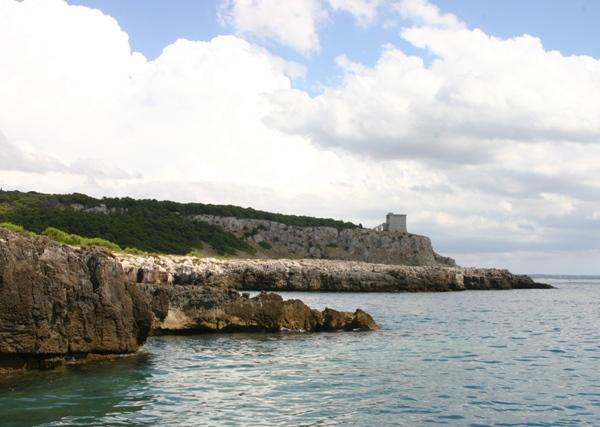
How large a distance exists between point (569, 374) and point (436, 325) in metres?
18.0

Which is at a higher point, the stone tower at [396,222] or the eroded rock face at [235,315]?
the stone tower at [396,222]

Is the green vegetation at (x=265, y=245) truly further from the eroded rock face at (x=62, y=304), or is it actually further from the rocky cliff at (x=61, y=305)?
the eroded rock face at (x=62, y=304)

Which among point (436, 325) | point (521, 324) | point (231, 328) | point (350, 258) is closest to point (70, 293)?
point (231, 328)

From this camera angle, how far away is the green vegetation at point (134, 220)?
131m

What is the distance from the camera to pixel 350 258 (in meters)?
172

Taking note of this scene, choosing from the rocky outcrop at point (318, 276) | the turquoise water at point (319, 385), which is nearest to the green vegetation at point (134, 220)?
the rocky outcrop at point (318, 276)

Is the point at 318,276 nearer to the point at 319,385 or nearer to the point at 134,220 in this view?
the point at 319,385

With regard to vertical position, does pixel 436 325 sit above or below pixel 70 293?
below

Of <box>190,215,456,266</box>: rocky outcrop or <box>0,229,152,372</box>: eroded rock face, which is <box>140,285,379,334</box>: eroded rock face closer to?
<box>0,229,152,372</box>: eroded rock face

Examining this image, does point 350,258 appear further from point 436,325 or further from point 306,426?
point 306,426

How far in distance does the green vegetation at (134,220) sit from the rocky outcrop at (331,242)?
313 inches

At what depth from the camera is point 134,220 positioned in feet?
504

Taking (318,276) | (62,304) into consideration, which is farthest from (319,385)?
(318,276)

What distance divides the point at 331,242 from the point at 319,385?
15956cm
